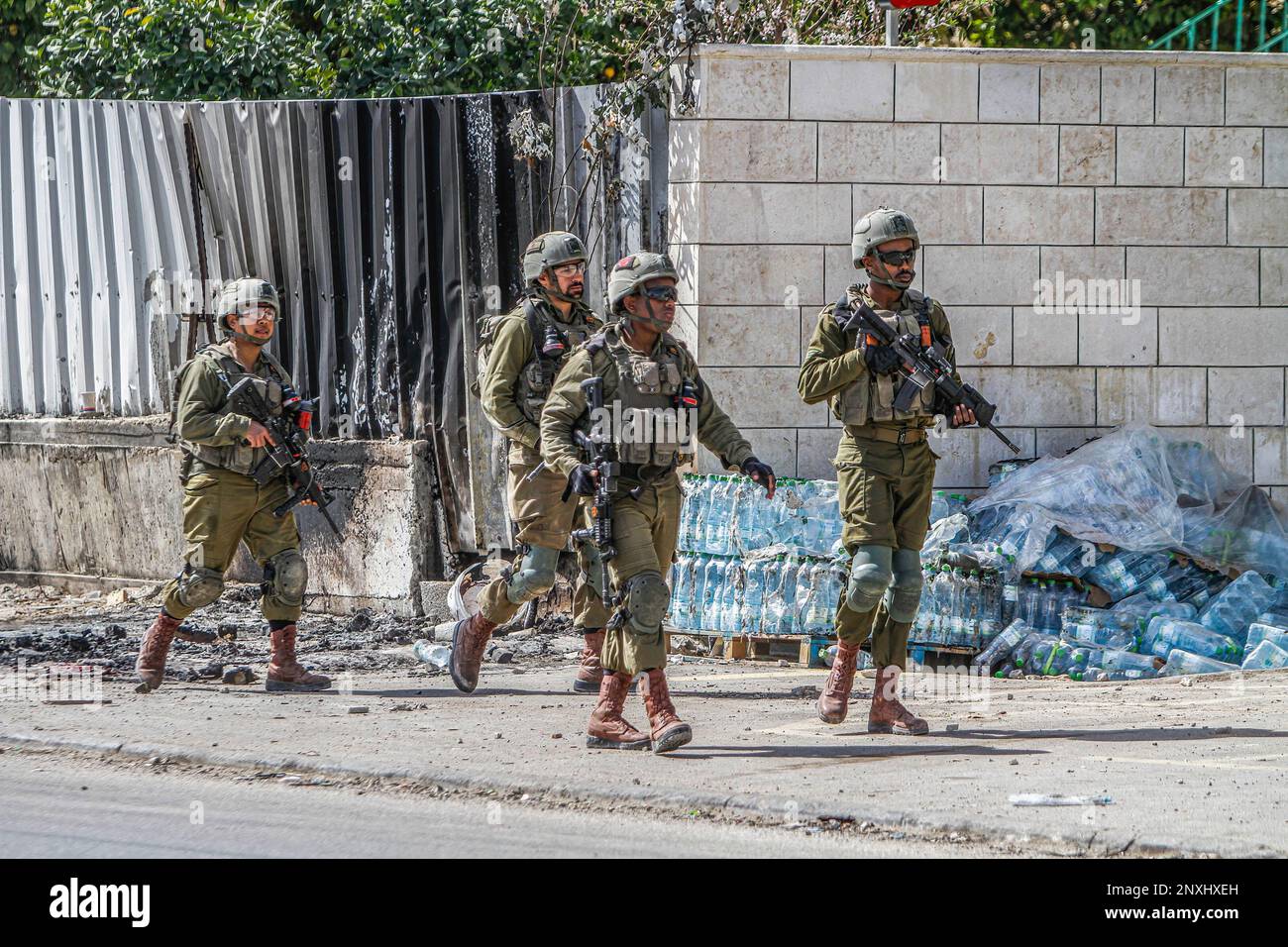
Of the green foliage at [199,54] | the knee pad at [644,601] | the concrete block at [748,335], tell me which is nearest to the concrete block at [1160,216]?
the concrete block at [748,335]

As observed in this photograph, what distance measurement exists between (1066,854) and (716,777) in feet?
4.52

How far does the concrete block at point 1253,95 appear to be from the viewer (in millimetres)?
9180

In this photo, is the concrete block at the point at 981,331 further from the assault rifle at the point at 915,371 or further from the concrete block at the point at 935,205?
the assault rifle at the point at 915,371

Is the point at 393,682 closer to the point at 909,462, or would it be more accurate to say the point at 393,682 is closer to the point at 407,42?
the point at 909,462

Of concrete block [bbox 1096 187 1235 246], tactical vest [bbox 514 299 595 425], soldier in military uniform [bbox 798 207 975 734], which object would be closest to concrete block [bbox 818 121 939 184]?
concrete block [bbox 1096 187 1235 246]

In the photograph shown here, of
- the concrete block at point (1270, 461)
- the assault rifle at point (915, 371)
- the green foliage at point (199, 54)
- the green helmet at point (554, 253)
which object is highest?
the green foliage at point (199, 54)

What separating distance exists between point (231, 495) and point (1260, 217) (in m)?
5.92

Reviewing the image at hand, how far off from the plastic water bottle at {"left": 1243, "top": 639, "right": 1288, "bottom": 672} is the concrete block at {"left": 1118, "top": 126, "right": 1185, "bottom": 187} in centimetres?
278

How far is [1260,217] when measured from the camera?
30.3 ft

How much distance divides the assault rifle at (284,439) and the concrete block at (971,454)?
355 cm

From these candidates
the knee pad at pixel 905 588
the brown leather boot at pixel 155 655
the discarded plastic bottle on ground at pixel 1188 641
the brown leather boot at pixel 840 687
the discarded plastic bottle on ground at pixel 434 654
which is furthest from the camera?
the discarded plastic bottle on ground at pixel 434 654

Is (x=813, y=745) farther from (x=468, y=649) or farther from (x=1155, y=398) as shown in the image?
(x=1155, y=398)

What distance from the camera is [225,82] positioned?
11789 millimetres
